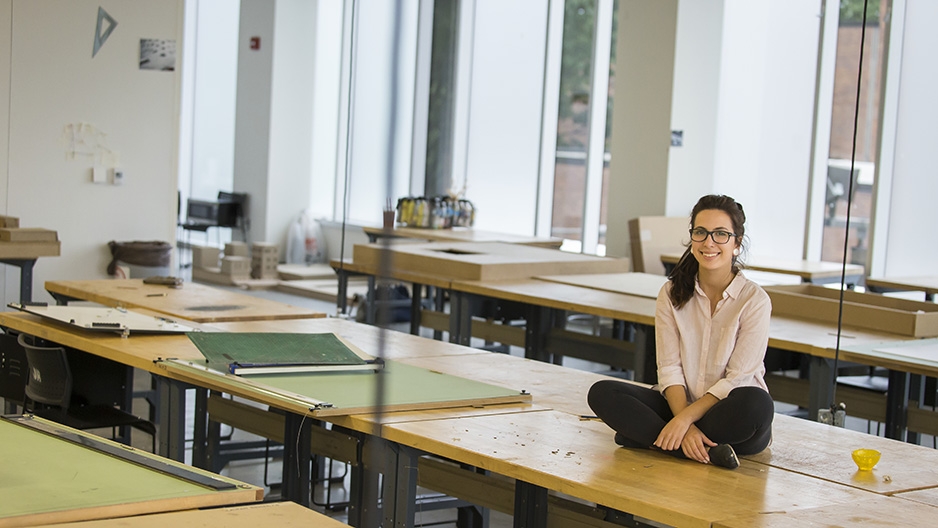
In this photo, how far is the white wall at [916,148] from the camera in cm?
786

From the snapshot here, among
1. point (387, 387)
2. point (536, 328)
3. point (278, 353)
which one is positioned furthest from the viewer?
point (536, 328)

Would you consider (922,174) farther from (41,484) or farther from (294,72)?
(41,484)

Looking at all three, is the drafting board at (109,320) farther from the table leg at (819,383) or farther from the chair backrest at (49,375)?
the table leg at (819,383)

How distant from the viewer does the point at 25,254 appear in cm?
580

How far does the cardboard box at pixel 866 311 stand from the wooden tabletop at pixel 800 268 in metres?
2.06

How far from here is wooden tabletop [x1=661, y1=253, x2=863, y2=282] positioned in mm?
7098

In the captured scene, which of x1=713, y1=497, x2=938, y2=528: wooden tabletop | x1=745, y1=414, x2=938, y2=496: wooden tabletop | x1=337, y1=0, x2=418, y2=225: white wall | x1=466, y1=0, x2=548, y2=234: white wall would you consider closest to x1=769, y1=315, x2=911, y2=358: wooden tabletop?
x1=745, y1=414, x2=938, y2=496: wooden tabletop

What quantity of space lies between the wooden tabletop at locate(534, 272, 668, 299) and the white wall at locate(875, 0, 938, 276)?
2926 millimetres

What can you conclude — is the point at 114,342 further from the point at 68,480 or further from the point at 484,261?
the point at 484,261

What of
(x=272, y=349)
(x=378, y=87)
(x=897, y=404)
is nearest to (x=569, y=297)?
(x=897, y=404)

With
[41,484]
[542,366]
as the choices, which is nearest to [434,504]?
[542,366]

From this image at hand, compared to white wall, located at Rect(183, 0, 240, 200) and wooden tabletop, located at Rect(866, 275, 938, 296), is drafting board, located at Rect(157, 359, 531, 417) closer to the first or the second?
wooden tabletop, located at Rect(866, 275, 938, 296)

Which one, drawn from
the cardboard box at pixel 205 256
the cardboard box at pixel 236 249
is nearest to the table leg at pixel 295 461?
the cardboard box at pixel 236 249

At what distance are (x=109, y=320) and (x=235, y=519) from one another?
2161 mm
